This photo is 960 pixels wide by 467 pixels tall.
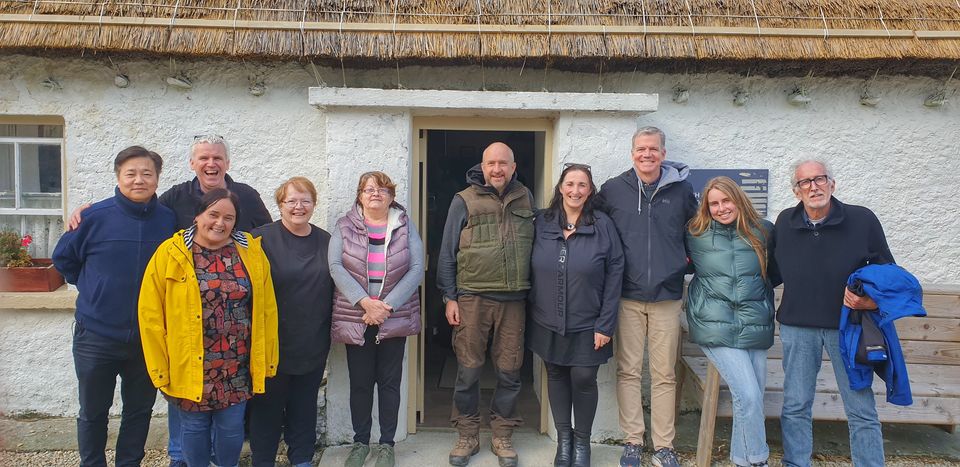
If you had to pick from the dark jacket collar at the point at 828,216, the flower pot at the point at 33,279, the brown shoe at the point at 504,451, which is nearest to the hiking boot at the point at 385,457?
the brown shoe at the point at 504,451

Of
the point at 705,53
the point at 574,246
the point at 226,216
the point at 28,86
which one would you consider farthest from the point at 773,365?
the point at 28,86

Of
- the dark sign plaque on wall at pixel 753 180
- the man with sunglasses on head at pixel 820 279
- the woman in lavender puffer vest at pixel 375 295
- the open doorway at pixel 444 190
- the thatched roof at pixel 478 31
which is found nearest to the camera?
the man with sunglasses on head at pixel 820 279

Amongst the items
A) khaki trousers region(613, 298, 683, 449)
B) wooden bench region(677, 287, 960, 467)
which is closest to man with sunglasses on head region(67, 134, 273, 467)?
khaki trousers region(613, 298, 683, 449)

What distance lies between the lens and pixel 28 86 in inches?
163

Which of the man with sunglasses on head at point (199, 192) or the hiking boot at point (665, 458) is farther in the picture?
the hiking boot at point (665, 458)

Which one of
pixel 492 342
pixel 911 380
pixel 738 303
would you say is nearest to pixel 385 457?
pixel 492 342

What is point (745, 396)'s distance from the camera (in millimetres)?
3152

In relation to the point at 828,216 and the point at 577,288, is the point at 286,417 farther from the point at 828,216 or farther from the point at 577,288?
→ the point at 828,216

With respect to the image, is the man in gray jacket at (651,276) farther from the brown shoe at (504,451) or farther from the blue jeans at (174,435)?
the blue jeans at (174,435)

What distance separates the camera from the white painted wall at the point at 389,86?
13.7 ft

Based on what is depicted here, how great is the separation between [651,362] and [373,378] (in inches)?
65.8

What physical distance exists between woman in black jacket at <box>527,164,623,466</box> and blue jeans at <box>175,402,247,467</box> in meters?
1.68

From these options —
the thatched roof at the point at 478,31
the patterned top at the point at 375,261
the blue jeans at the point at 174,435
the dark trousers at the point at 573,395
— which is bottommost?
the blue jeans at the point at 174,435

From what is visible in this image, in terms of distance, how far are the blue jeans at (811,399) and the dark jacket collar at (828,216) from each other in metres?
0.55
